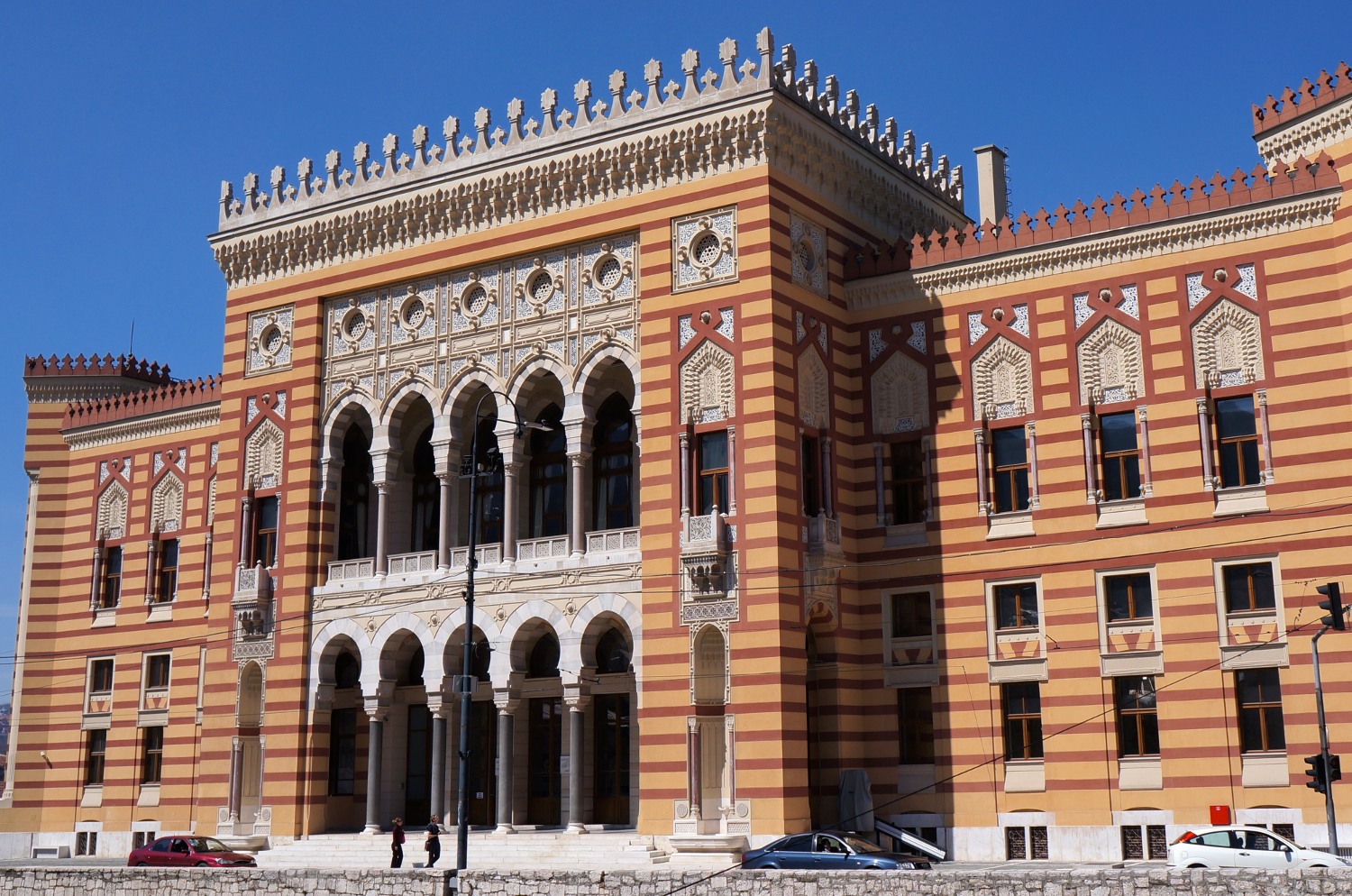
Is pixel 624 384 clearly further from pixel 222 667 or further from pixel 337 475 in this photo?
pixel 222 667

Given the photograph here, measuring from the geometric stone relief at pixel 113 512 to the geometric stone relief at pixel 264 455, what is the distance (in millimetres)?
8347

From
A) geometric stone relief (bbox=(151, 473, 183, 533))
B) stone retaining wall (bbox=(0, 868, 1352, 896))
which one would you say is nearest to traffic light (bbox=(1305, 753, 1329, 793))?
stone retaining wall (bbox=(0, 868, 1352, 896))

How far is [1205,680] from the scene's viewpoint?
28.5m

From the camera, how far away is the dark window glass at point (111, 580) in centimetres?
4425

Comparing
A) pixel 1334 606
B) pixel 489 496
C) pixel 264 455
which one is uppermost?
pixel 264 455

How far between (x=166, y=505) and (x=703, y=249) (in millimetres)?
20610

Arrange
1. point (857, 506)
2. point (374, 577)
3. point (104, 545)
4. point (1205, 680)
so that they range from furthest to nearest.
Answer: point (104, 545) < point (374, 577) < point (857, 506) < point (1205, 680)

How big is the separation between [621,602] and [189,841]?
461 inches

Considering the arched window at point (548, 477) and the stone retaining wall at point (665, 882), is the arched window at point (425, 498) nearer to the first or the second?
the arched window at point (548, 477)

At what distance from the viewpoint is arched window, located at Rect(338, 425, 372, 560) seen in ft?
125

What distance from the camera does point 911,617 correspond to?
32.1 metres

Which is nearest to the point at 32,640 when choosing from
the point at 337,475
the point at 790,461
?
the point at 337,475

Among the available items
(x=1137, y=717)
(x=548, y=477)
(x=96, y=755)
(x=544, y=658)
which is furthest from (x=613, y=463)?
(x=96, y=755)

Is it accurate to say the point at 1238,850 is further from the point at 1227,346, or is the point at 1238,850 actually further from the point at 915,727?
the point at 1227,346
